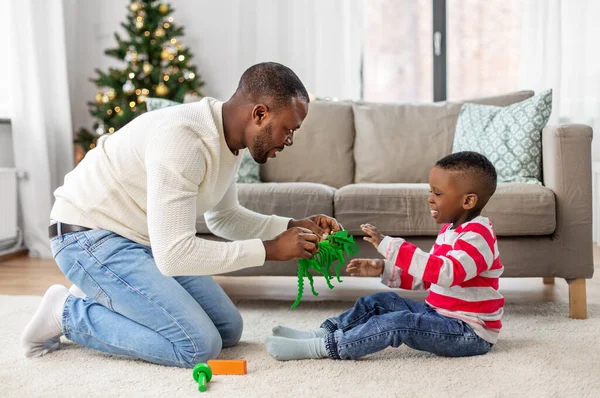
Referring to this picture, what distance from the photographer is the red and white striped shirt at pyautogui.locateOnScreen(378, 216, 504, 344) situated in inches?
75.7

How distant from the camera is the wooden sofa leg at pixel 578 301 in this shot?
253 centimetres

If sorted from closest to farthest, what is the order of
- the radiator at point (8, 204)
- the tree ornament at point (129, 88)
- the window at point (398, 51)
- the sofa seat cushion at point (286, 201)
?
the sofa seat cushion at point (286, 201) < the radiator at point (8, 204) < the tree ornament at point (129, 88) < the window at point (398, 51)

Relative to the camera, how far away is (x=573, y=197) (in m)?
2.61

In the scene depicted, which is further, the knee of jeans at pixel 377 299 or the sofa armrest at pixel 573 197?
the sofa armrest at pixel 573 197

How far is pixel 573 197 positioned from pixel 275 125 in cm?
138

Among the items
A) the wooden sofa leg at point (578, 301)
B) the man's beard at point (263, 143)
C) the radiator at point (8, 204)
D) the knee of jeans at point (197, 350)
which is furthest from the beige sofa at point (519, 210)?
the radiator at point (8, 204)

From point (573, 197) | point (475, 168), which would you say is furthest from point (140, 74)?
point (475, 168)

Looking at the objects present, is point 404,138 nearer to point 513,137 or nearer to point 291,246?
point 513,137

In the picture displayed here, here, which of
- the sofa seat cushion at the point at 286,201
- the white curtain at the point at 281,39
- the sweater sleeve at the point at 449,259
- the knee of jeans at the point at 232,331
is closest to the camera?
the sweater sleeve at the point at 449,259

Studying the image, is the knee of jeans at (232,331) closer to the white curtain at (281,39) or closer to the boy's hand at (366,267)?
the boy's hand at (366,267)

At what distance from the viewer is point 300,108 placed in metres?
1.80

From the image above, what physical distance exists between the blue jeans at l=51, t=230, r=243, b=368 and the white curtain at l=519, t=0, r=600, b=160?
11.0 ft

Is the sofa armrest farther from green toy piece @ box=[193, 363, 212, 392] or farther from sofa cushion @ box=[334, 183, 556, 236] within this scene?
green toy piece @ box=[193, 363, 212, 392]

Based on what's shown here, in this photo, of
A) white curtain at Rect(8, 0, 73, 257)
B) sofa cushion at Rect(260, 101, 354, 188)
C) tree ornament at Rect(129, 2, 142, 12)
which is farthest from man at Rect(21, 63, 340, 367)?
tree ornament at Rect(129, 2, 142, 12)
